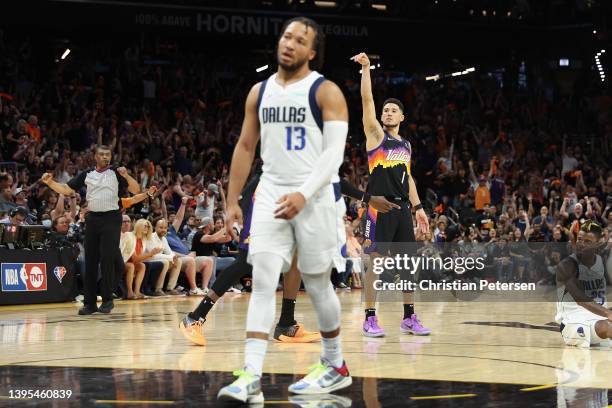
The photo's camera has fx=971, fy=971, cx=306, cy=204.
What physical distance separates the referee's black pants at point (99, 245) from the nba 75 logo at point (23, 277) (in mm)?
2637

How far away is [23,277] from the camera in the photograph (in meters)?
14.3

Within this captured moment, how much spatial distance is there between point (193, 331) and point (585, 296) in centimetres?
346

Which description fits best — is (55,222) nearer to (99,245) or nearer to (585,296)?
(99,245)

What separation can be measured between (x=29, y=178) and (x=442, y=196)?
1041 cm

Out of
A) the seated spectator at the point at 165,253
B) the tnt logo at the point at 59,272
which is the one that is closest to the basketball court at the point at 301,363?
the tnt logo at the point at 59,272

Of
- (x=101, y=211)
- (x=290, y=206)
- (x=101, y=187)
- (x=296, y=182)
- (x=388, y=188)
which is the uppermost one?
(x=296, y=182)

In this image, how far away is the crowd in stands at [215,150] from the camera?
17078 millimetres

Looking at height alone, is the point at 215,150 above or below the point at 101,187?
above

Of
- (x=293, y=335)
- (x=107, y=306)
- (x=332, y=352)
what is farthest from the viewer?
(x=107, y=306)

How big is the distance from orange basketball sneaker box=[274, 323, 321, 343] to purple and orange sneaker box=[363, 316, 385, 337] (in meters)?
0.70

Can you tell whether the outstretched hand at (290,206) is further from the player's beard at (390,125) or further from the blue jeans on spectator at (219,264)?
the blue jeans on spectator at (219,264)

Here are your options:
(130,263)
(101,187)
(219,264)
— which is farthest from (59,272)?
(219,264)

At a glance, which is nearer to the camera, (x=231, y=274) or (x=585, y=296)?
(x=231, y=274)

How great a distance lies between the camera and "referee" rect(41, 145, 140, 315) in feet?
38.0
